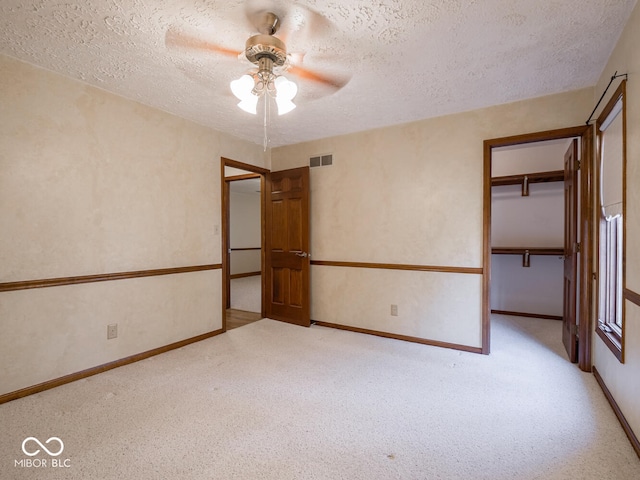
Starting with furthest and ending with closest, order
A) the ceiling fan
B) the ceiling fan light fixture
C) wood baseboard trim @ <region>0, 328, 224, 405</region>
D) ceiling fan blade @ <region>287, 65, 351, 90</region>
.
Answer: ceiling fan blade @ <region>287, 65, 351, 90</region> → wood baseboard trim @ <region>0, 328, 224, 405</region> → the ceiling fan light fixture → the ceiling fan

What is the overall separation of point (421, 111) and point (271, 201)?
228 centimetres

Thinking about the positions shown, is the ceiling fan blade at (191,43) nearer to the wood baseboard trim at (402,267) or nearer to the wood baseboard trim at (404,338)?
the wood baseboard trim at (402,267)

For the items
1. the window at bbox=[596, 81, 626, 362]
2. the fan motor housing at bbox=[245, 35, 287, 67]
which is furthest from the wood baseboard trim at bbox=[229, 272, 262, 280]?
the window at bbox=[596, 81, 626, 362]

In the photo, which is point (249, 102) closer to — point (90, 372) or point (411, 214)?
point (411, 214)

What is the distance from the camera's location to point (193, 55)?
228 centimetres

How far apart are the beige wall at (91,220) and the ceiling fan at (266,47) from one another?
121 centimetres

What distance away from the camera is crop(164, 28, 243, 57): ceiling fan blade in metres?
2.05

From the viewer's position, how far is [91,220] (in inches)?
108

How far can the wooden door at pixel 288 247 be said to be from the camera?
166 inches

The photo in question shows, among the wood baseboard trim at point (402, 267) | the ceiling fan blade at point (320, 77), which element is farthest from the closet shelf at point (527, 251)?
the ceiling fan blade at point (320, 77)

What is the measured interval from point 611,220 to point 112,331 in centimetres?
425

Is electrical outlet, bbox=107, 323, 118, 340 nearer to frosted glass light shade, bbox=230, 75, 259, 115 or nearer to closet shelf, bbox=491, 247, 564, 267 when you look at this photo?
frosted glass light shade, bbox=230, 75, 259, 115

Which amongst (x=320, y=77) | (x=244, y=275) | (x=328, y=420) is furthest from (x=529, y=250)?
(x=244, y=275)

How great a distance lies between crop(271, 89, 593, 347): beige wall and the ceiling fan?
1746 millimetres
